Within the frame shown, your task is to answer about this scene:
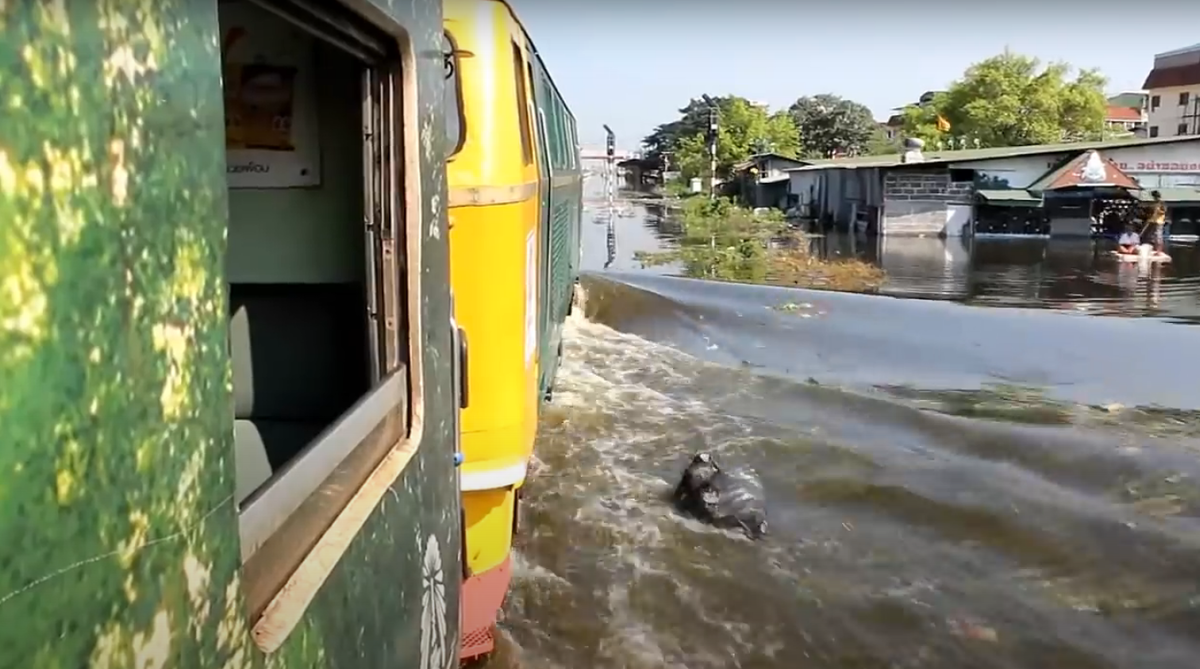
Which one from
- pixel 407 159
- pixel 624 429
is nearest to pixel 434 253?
pixel 407 159

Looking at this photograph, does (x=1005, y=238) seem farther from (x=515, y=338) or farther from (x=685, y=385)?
(x=515, y=338)

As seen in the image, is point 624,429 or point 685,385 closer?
point 624,429

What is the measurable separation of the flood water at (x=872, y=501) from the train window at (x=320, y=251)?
2379mm

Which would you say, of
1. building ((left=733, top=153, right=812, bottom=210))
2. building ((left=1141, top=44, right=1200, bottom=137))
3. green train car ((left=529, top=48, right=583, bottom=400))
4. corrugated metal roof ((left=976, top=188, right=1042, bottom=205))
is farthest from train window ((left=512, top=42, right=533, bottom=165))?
building ((left=1141, top=44, right=1200, bottom=137))

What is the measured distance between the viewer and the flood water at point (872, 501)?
18.7 feet

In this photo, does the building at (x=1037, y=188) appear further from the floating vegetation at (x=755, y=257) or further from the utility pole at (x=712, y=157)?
the utility pole at (x=712, y=157)

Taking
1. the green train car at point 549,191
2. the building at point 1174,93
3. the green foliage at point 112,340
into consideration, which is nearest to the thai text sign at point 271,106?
the green foliage at point 112,340

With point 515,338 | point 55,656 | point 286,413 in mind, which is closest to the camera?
point 55,656

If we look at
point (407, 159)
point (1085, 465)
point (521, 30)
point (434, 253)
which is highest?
point (521, 30)

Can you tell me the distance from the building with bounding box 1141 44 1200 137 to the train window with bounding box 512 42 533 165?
61089 millimetres

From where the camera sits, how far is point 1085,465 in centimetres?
856

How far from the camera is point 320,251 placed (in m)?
3.39

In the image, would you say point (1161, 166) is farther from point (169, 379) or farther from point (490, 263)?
point (169, 379)

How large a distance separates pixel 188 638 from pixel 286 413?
2299 mm
